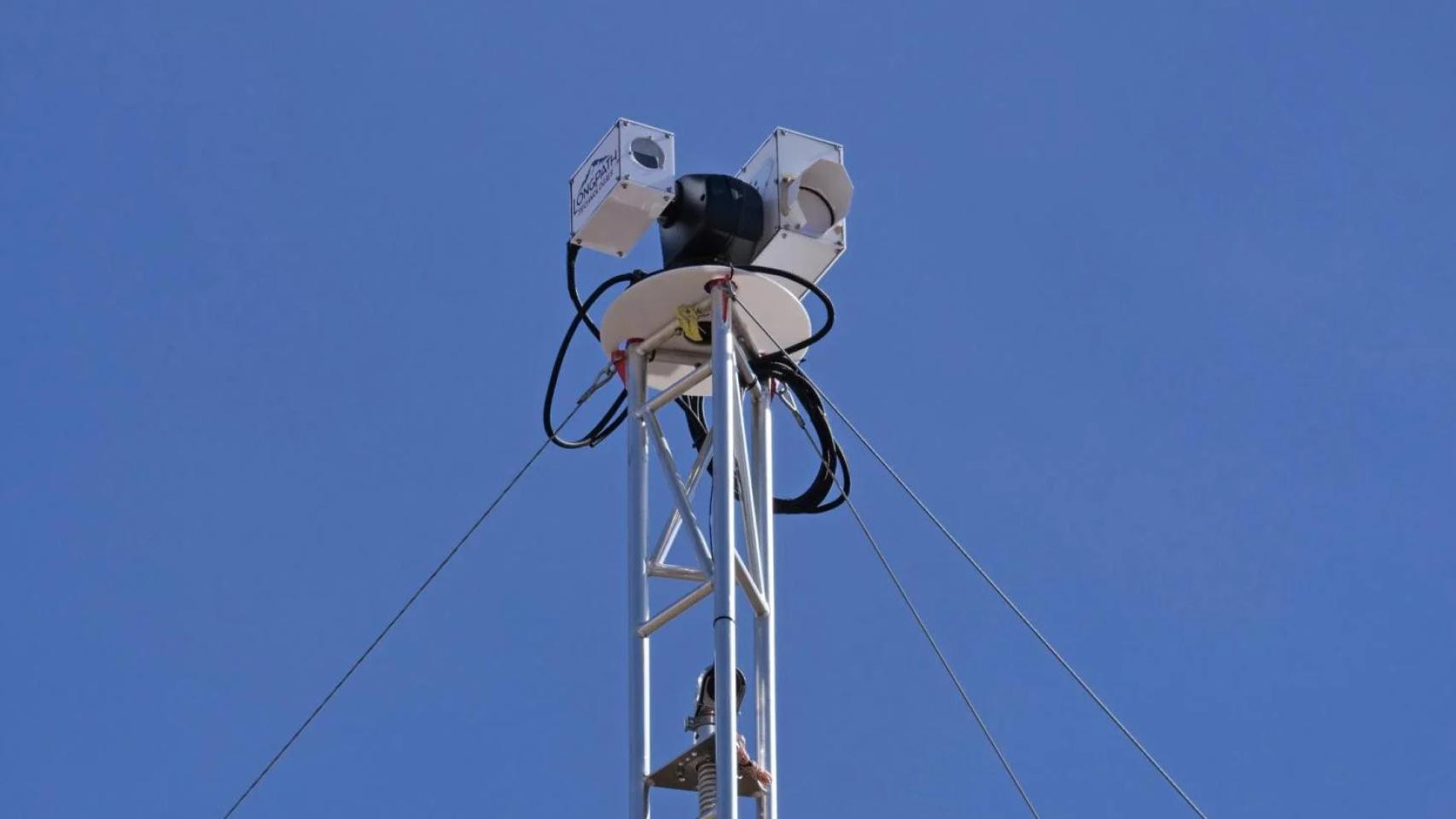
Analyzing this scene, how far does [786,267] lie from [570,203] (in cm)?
135

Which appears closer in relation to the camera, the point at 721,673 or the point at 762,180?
the point at 721,673

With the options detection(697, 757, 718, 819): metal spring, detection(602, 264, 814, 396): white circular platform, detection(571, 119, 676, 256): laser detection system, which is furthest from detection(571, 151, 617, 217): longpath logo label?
detection(697, 757, 718, 819): metal spring

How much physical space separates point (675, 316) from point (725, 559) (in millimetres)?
1779

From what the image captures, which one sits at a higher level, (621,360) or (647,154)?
(647,154)

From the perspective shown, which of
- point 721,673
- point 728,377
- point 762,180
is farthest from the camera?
point 762,180

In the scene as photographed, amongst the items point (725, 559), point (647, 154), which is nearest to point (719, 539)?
point (725, 559)

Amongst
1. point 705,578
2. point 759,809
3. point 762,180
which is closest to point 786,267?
point 762,180

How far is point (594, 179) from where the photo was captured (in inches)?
676

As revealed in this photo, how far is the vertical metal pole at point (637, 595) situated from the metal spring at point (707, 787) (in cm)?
36

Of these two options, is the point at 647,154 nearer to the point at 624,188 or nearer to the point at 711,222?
the point at 624,188

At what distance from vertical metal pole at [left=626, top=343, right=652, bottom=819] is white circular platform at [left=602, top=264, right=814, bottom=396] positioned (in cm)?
15

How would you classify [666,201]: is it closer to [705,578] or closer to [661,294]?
[661,294]

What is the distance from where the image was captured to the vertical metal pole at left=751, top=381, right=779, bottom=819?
51.7 ft

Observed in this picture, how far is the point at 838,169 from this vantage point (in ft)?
57.0
